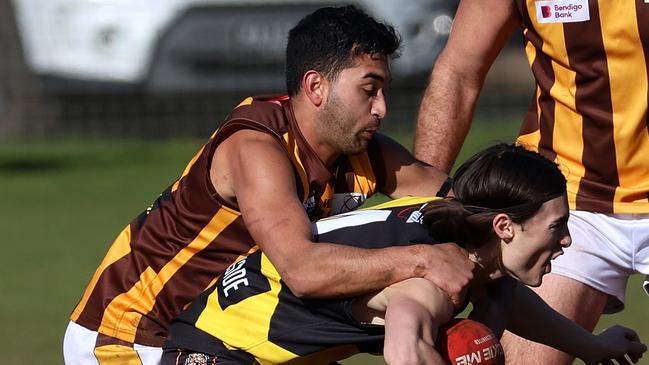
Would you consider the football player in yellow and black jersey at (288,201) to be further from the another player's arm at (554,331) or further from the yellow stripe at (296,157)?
the another player's arm at (554,331)

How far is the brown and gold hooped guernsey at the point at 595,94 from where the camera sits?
210 inches

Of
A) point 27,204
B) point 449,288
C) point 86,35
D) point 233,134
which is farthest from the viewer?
point 86,35

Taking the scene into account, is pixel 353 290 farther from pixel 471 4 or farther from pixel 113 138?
pixel 113 138

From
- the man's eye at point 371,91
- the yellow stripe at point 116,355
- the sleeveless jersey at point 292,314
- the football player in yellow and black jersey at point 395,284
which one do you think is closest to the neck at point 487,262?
the football player in yellow and black jersey at point 395,284

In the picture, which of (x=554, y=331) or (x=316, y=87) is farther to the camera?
(x=554, y=331)

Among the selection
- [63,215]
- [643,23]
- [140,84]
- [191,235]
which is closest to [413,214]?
[191,235]

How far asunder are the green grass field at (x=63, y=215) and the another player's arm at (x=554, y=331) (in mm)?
667

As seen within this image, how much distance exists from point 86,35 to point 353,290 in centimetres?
1480

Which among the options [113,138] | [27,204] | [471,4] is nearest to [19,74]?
[113,138]

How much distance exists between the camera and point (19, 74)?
20.0 m

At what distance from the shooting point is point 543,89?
5562mm

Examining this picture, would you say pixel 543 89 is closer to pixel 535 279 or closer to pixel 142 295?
pixel 535 279

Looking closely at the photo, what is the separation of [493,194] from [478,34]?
1.27m

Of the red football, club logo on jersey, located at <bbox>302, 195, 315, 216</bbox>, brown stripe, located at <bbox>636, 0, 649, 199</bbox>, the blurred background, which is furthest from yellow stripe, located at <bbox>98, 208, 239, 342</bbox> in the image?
the blurred background
